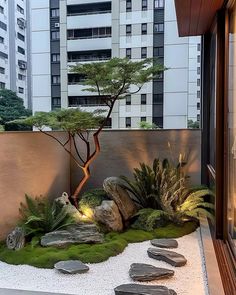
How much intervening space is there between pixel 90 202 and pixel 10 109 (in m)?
1.87

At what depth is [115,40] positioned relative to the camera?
Answer: 5.21m

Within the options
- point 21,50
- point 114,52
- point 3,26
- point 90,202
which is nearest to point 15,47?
point 21,50

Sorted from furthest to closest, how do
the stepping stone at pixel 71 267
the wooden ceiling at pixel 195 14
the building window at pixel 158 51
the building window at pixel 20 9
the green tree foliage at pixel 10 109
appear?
the building window at pixel 158 51 < the building window at pixel 20 9 < the green tree foliage at pixel 10 109 < the wooden ceiling at pixel 195 14 < the stepping stone at pixel 71 267

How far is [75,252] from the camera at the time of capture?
317cm

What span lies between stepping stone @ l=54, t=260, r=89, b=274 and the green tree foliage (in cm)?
224

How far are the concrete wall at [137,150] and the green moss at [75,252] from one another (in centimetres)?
156

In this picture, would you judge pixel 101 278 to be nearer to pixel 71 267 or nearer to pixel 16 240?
pixel 71 267

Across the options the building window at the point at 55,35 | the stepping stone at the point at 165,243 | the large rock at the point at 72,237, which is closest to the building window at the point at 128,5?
the building window at the point at 55,35

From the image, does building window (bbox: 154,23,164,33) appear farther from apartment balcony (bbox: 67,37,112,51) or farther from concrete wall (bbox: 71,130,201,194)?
concrete wall (bbox: 71,130,201,194)

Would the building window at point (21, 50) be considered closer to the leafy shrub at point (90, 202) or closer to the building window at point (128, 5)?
the building window at point (128, 5)

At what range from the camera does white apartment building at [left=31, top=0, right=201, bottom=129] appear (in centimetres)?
514

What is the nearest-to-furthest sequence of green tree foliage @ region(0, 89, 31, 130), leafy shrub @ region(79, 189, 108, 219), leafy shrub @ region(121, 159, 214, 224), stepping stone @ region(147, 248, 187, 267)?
stepping stone @ region(147, 248, 187, 267)
leafy shrub @ region(121, 159, 214, 224)
leafy shrub @ region(79, 189, 108, 219)
green tree foliage @ region(0, 89, 31, 130)

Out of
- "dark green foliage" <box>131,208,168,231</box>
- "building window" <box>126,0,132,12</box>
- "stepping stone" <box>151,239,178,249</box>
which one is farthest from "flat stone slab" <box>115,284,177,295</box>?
"building window" <box>126,0,132,12</box>

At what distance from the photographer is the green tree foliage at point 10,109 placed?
4394mm
